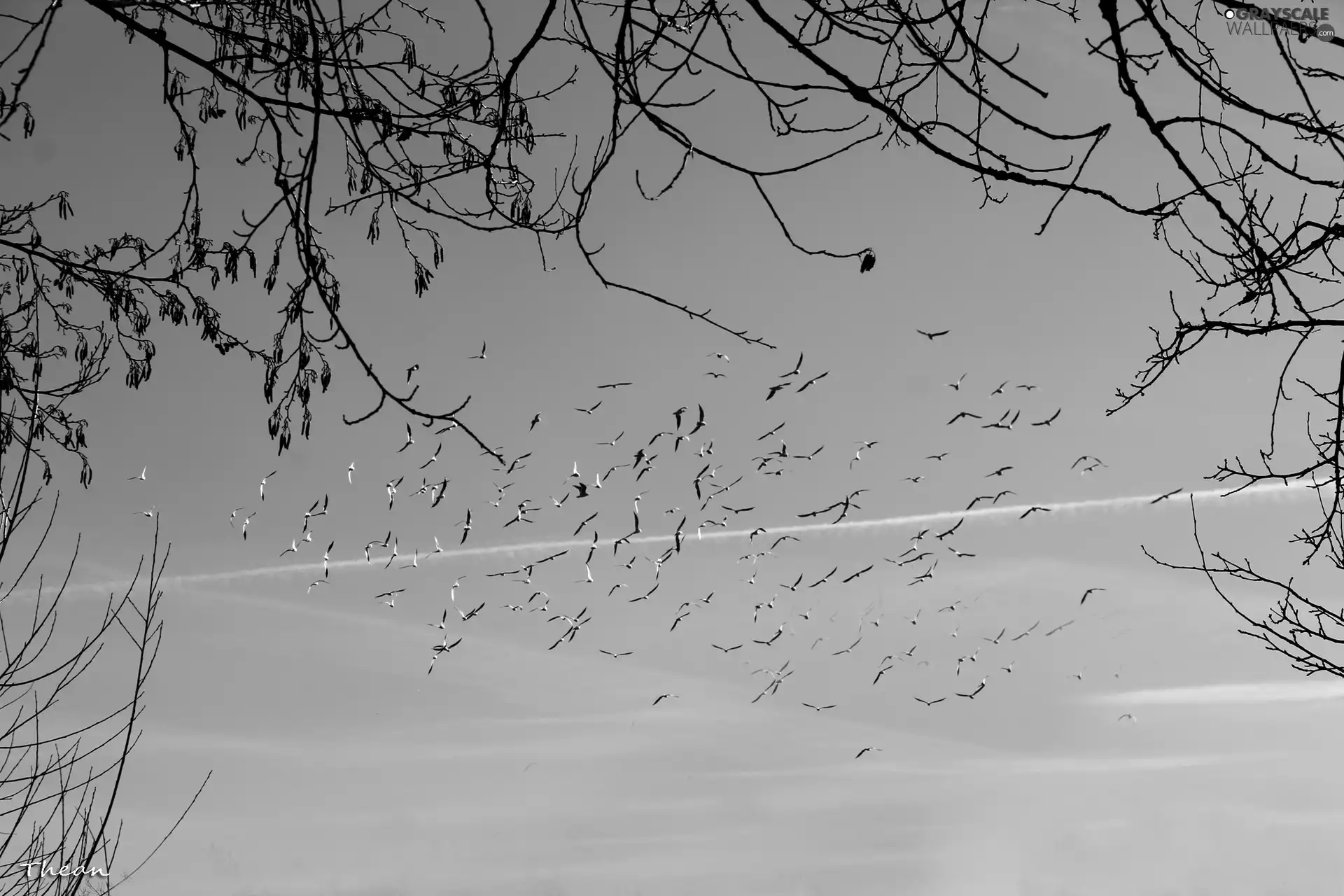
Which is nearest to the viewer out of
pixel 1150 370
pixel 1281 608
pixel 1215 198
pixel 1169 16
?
pixel 1215 198

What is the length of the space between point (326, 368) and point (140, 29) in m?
1.51

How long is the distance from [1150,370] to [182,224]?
4.90 meters

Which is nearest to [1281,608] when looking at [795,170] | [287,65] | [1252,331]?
[1252,331]

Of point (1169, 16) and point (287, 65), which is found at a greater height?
point (287, 65)

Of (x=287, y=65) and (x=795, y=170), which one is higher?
(x=287, y=65)

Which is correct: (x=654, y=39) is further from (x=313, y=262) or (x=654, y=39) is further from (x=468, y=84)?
(x=313, y=262)

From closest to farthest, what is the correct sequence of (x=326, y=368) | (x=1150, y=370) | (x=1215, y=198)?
(x=1215, y=198) < (x=326, y=368) < (x=1150, y=370)

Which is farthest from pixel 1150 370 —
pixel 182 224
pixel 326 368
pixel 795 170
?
pixel 182 224

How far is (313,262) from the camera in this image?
156 inches

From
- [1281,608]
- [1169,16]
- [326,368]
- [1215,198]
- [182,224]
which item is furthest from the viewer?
[1281,608]

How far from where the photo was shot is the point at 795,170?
3.48m

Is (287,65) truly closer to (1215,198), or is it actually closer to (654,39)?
(654,39)

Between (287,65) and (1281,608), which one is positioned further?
(1281,608)

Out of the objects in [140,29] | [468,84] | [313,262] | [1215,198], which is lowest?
[1215,198]
